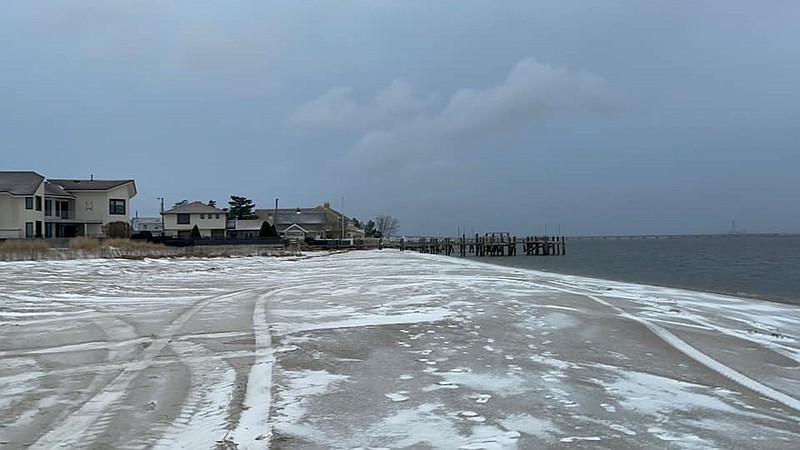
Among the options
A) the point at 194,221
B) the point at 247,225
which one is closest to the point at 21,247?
the point at 194,221

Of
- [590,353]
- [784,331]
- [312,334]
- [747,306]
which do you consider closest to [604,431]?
[590,353]

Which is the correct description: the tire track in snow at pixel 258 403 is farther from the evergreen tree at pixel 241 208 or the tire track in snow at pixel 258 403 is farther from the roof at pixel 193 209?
the evergreen tree at pixel 241 208

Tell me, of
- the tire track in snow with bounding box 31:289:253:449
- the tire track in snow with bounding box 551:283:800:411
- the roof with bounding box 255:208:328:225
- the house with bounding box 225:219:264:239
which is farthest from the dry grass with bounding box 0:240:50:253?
the roof with bounding box 255:208:328:225

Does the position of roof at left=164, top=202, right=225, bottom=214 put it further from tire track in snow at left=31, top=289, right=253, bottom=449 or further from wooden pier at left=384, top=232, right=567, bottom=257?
tire track in snow at left=31, top=289, right=253, bottom=449

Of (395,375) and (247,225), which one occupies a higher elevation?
(247,225)

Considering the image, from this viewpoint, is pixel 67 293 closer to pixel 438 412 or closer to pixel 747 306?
pixel 438 412

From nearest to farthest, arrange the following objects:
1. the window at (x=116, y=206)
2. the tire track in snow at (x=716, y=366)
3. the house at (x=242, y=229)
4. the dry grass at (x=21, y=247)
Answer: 1. the tire track in snow at (x=716, y=366)
2. the dry grass at (x=21, y=247)
3. the window at (x=116, y=206)
4. the house at (x=242, y=229)

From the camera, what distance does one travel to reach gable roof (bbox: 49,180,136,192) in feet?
179

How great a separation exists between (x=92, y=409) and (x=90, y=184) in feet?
185

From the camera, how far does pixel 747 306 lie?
52.5 feet

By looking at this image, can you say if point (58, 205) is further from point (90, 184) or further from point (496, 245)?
point (496, 245)

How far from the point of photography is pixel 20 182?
47281 millimetres

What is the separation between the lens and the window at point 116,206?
181 feet

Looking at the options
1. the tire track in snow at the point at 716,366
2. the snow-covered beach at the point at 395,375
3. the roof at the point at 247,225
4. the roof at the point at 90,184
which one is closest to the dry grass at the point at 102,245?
the roof at the point at 90,184
